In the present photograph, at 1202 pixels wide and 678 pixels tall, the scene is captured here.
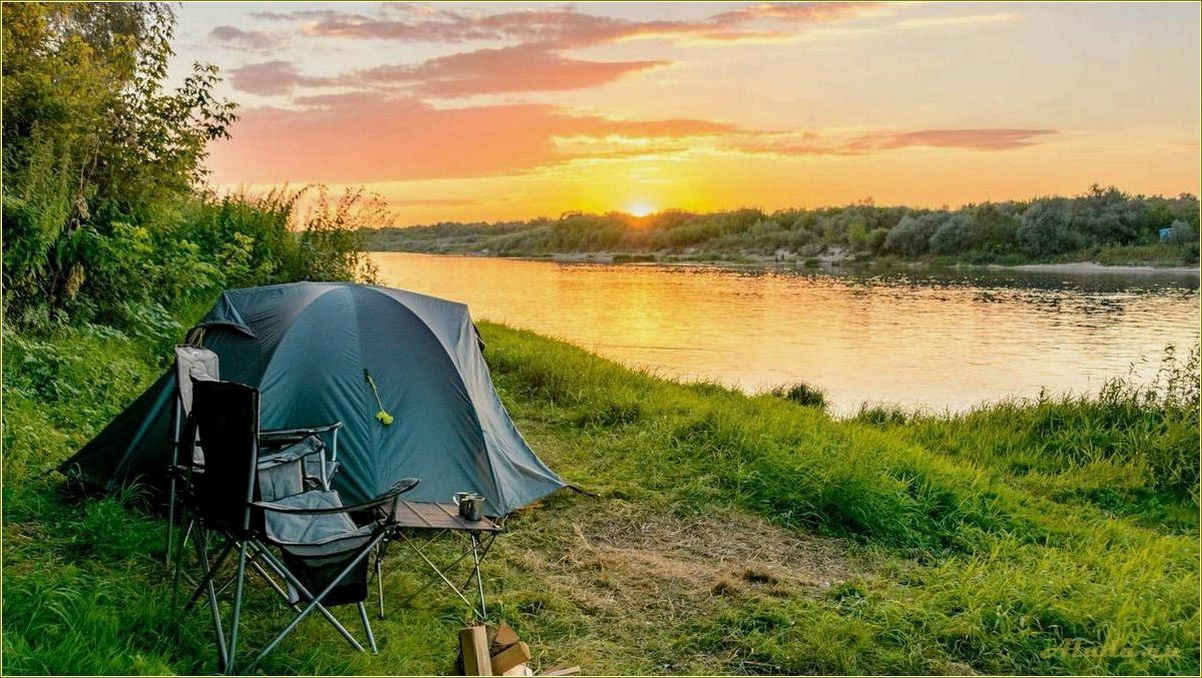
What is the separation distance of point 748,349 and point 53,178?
Answer: 1413 centimetres

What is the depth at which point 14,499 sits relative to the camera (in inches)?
181

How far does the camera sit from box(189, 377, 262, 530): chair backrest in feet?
10.7

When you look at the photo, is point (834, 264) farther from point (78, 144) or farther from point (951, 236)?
point (78, 144)

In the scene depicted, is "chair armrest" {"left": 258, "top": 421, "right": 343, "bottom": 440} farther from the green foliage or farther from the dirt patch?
the green foliage

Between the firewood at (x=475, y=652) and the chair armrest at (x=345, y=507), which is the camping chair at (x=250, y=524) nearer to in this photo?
the chair armrest at (x=345, y=507)

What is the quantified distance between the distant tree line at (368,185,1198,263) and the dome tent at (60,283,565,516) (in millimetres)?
23951

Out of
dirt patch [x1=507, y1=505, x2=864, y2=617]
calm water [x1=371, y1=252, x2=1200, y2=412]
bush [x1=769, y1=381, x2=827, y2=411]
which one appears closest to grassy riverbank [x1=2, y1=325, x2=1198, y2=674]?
dirt patch [x1=507, y1=505, x2=864, y2=617]

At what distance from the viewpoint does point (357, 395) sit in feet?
17.9

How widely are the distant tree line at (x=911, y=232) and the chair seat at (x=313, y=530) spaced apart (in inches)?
1013

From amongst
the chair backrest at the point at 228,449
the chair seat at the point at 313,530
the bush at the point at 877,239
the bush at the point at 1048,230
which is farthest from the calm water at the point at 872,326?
the bush at the point at 877,239

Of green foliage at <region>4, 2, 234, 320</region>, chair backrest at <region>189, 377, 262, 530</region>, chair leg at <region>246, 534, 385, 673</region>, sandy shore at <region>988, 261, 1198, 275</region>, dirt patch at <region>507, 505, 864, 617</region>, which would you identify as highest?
green foliage at <region>4, 2, 234, 320</region>

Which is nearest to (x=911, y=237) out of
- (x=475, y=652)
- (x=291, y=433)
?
(x=291, y=433)

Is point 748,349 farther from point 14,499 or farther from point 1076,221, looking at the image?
point 1076,221

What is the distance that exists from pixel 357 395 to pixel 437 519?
1.55 m
